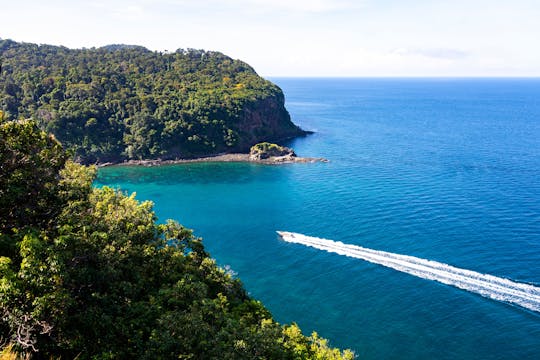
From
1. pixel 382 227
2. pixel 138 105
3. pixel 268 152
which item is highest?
pixel 138 105

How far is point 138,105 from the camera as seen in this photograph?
10838cm

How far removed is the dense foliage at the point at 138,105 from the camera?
330ft

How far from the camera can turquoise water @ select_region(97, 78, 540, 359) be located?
3641 centimetres

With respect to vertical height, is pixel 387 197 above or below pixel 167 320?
below

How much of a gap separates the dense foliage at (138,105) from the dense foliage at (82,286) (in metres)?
83.1

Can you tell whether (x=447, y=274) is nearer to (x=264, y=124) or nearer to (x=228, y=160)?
(x=228, y=160)

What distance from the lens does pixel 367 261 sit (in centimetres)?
4753

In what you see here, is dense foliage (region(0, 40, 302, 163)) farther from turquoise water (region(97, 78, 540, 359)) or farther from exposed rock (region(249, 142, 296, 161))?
turquoise water (region(97, 78, 540, 359))

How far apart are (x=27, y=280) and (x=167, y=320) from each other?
5.74 meters

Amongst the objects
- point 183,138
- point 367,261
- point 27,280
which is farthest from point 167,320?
point 183,138

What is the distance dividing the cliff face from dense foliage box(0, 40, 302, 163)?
1.07 ft

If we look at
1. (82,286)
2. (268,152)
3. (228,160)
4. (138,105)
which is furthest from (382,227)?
(138,105)

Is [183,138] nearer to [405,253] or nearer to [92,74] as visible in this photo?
[92,74]

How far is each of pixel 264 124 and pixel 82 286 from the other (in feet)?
360
